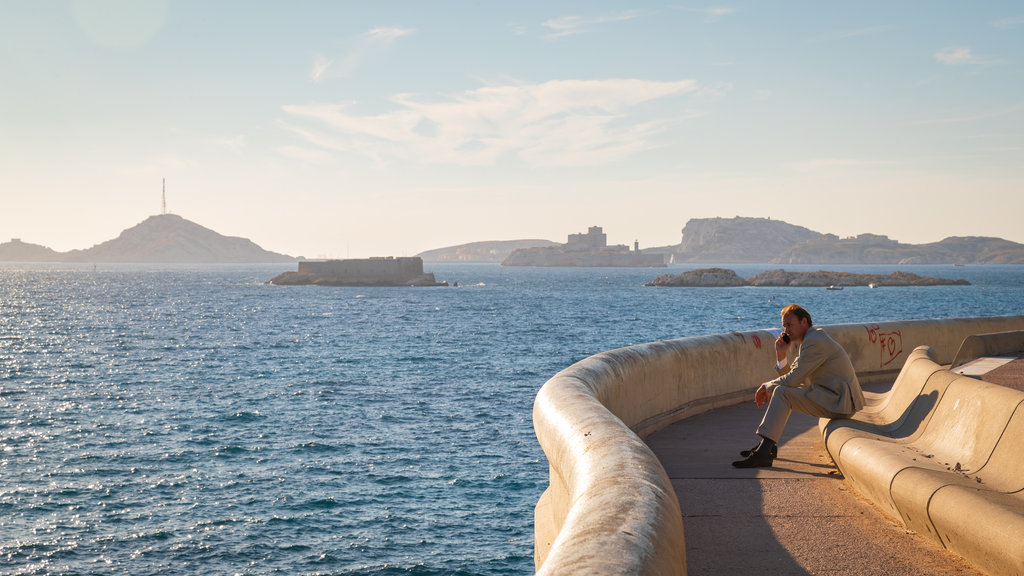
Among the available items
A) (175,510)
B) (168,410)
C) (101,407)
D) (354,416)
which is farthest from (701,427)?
(101,407)

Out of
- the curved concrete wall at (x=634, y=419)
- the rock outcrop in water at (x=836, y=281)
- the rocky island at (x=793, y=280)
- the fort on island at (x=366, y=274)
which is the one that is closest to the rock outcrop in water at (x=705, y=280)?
the rocky island at (x=793, y=280)

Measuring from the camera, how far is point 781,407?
6.22 metres

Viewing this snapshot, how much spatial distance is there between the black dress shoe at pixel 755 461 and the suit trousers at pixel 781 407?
5.5 inches

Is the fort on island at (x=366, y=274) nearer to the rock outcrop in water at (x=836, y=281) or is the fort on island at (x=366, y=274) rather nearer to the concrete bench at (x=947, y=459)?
the rock outcrop in water at (x=836, y=281)

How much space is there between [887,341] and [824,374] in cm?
541

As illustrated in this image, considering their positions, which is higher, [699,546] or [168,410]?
[699,546]

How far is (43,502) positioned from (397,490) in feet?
26.8

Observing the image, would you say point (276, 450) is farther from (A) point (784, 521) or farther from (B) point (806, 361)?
(A) point (784, 521)

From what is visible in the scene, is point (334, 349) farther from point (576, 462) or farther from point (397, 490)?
point (576, 462)

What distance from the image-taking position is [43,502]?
61.5ft

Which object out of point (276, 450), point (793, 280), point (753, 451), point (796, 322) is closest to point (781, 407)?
point (753, 451)

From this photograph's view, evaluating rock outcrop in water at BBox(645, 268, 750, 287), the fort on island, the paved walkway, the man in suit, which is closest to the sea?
the paved walkway

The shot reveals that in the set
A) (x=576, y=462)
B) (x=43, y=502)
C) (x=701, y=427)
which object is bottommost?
(x=43, y=502)

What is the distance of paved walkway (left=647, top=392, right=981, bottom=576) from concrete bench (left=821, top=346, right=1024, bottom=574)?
0.15 metres
